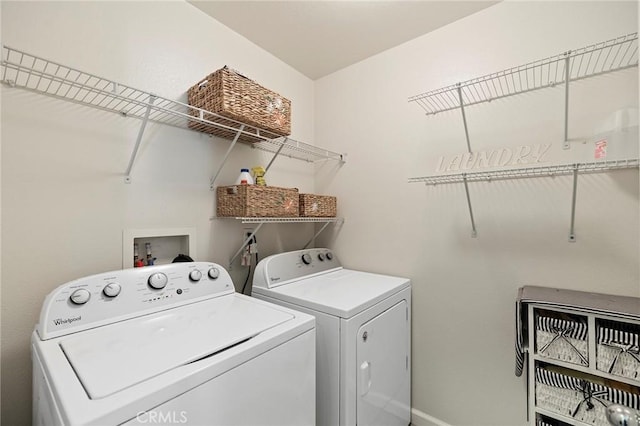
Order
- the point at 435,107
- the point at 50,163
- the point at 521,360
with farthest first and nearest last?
the point at 435,107, the point at 521,360, the point at 50,163

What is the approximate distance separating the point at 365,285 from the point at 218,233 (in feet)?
3.19

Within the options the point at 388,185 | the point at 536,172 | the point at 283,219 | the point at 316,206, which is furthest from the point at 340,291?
the point at 536,172

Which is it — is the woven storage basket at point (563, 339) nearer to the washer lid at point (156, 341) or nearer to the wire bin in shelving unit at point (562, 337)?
the wire bin in shelving unit at point (562, 337)

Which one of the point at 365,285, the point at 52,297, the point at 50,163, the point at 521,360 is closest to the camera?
the point at 52,297

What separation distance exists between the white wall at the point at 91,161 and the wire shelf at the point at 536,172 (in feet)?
4.56

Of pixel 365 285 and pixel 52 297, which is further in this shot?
pixel 365 285

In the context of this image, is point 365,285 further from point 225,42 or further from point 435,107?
point 225,42

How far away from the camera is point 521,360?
133 centimetres

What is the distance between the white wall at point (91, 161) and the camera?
1097 mm

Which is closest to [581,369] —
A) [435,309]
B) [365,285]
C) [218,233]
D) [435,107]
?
[435,309]

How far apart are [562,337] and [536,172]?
80 centimetres

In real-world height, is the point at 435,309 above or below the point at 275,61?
below

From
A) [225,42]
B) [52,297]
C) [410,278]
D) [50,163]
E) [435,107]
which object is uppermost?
[225,42]

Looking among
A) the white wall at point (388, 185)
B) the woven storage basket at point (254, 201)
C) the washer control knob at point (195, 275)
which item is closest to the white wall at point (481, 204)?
the white wall at point (388, 185)
